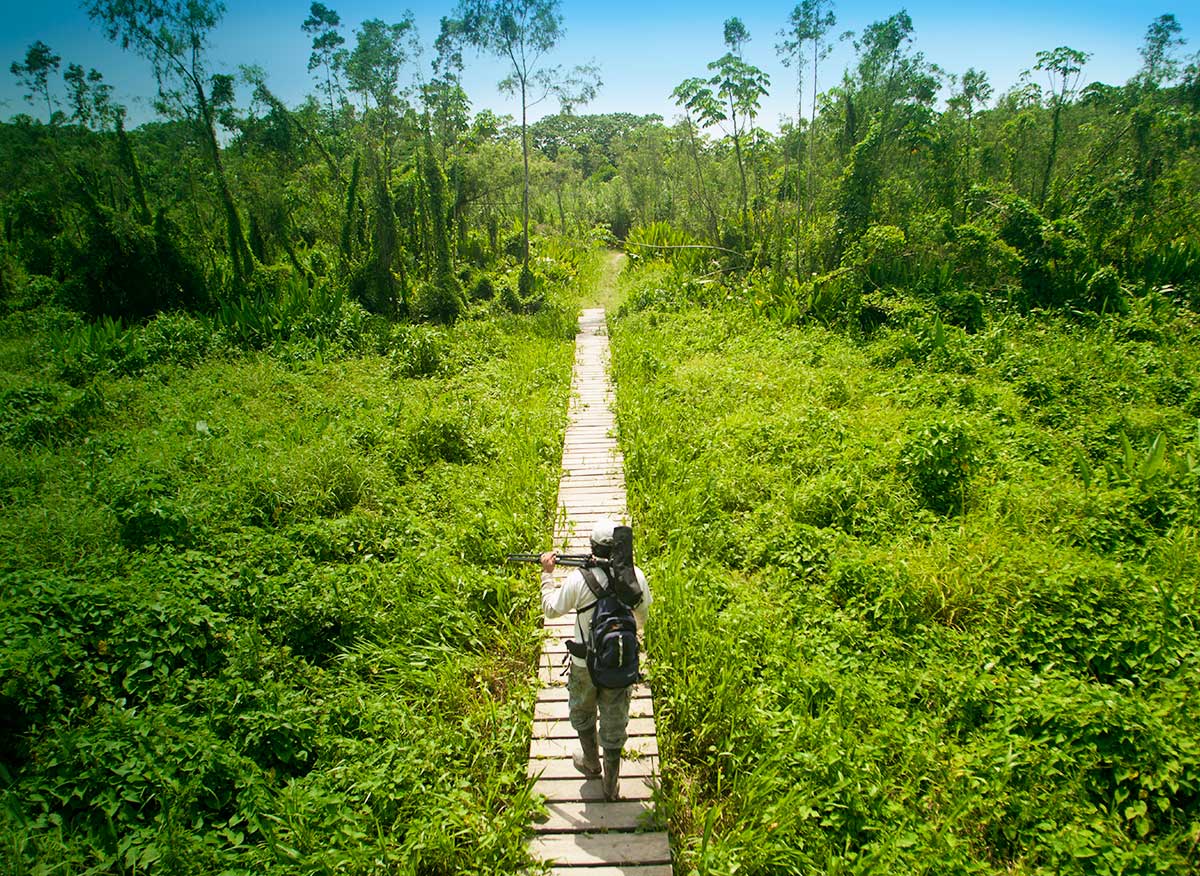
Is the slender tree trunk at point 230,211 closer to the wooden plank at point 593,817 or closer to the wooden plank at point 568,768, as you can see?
the wooden plank at point 568,768

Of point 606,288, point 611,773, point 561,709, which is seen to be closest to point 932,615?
point 611,773

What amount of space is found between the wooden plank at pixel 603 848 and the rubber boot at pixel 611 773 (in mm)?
211

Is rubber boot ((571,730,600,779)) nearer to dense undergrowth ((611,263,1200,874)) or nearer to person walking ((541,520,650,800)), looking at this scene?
person walking ((541,520,650,800))

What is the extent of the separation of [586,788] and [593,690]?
0.65 m

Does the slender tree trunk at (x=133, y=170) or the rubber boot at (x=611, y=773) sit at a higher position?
the slender tree trunk at (x=133, y=170)

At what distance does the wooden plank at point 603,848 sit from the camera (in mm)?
3051

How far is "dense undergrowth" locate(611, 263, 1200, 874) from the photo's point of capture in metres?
3.09

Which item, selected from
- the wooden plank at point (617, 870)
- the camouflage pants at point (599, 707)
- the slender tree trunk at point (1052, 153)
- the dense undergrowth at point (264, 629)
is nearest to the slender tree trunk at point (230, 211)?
the dense undergrowth at point (264, 629)

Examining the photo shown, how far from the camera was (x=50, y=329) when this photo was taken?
435 inches

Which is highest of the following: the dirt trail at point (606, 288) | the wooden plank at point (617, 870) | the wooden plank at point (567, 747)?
the dirt trail at point (606, 288)

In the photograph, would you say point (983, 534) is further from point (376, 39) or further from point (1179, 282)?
point (376, 39)

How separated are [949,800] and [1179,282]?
12.2 m

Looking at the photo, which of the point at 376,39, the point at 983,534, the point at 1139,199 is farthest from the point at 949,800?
the point at 376,39

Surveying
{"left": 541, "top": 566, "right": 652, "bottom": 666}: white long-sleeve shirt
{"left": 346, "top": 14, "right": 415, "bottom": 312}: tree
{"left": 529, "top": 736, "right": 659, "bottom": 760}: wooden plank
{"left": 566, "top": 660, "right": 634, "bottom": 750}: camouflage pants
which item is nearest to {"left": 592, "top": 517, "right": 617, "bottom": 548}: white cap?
{"left": 541, "top": 566, "right": 652, "bottom": 666}: white long-sleeve shirt
